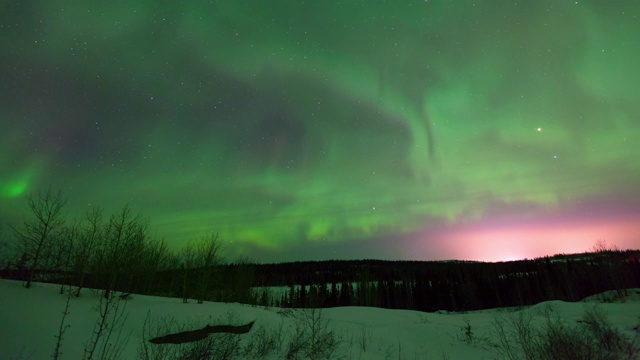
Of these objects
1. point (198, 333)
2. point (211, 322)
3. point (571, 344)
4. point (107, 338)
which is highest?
point (107, 338)

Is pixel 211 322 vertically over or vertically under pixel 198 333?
over

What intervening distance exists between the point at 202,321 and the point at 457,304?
8905 cm

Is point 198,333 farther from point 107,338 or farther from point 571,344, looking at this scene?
point 571,344

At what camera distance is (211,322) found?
2488 cm

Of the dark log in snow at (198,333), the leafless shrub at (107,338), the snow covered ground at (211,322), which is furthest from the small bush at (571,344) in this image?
the dark log in snow at (198,333)

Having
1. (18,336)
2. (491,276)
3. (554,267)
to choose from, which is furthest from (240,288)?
(554,267)

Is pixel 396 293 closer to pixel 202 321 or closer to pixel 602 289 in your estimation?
pixel 602 289

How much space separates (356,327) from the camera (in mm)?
31094

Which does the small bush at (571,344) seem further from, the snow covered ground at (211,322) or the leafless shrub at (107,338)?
the leafless shrub at (107,338)

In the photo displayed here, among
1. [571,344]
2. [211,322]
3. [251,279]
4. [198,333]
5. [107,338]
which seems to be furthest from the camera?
[251,279]

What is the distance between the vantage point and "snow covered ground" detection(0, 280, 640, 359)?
1691 centimetres

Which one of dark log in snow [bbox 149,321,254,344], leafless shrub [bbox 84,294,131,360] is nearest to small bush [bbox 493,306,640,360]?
leafless shrub [bbox 84,294,131,360]

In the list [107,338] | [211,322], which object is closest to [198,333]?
[211,322]

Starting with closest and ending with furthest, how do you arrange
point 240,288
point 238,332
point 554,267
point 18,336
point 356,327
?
point 18,336, point 238,332, point 356,327, point 240,288, point 554,267
